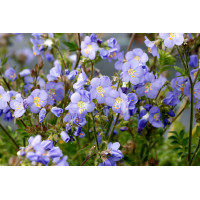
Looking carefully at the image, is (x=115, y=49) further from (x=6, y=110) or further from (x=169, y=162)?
(x=169, y=162)

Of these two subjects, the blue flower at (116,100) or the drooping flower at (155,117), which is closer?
the blue flower at (116,100)

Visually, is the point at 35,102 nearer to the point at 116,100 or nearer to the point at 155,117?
the point at 116,100

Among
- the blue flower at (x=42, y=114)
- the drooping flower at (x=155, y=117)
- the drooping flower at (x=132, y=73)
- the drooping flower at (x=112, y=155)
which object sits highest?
the drooping flower at (x=132, y=73)

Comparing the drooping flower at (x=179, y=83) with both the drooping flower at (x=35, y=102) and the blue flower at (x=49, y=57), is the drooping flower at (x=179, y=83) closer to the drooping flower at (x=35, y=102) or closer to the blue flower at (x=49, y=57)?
the drooping flower at (x=35, y=102)

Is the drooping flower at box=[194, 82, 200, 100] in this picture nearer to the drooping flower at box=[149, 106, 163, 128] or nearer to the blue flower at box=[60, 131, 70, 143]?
the drooping flower at box=[149, 106, 163, 128]

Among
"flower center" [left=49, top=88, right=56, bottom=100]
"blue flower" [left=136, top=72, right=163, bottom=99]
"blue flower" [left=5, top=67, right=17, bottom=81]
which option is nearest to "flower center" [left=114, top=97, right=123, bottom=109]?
"blue flower" [left=136, top=72, right=163, bottom=99]

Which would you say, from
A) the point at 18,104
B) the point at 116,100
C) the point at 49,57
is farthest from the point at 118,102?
the point at 49,57

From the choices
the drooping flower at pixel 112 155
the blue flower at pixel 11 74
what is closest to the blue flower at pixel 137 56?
the drooping flower at pixel 112 155
